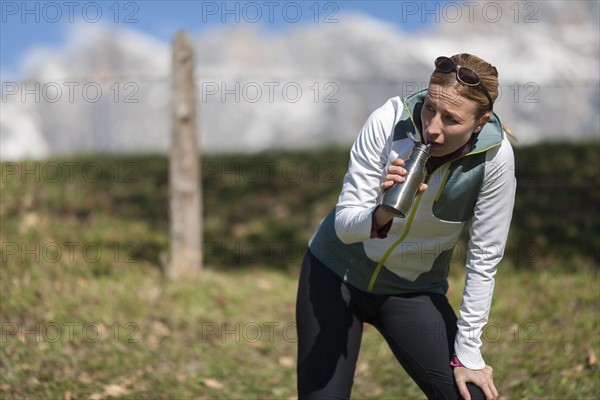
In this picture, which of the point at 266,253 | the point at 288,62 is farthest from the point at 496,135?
the point at 288,62

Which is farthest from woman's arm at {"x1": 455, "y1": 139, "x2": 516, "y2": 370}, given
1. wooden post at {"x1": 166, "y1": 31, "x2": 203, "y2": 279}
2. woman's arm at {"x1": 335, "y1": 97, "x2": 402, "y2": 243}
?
wooden post at {"x1": 166, "y1": 31, "x2": 203, "y2": 279}

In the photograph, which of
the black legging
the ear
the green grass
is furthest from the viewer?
the green grass

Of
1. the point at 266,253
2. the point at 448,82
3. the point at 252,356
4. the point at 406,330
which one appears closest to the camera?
the point at 448,82

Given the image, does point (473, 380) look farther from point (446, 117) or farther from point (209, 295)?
point (209, 295)

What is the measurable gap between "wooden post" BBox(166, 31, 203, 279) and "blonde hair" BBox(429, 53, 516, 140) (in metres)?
4.88

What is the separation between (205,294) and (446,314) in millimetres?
4159

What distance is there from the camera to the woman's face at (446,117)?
2.50m

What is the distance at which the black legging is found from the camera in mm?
2865

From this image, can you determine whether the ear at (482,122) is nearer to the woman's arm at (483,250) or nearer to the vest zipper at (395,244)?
the woman's arm at (483,250)

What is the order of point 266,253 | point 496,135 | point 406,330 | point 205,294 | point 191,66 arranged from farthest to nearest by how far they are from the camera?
point 266,253 → point 191,66 → point 205,294 → point 406,330 → point 496,135

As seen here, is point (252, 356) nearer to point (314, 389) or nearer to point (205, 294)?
point (205, 294)

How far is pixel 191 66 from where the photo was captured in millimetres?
7371

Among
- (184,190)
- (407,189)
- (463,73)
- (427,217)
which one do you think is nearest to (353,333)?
(427,217)

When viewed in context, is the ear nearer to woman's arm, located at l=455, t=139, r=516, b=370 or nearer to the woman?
the woman
